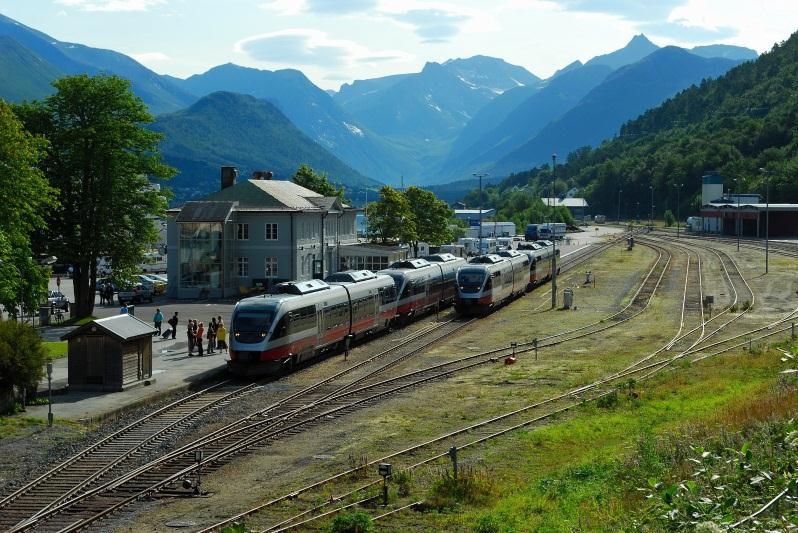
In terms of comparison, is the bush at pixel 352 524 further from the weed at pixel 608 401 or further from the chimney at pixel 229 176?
the chimney at pixel 229 176

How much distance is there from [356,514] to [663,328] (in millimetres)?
35854

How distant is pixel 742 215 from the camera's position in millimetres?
146375

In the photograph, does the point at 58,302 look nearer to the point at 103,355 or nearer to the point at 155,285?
the point at 155,285

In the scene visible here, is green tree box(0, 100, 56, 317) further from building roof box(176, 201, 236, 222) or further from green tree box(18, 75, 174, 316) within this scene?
building roof box(176, 201, 236, 222)

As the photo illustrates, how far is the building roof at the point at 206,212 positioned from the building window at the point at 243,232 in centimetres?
187

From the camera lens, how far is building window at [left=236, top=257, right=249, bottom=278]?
77.8 meters

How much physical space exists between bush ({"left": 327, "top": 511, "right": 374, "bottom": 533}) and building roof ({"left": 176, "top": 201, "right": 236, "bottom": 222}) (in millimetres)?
56762

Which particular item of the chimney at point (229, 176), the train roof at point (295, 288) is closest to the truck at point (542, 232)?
the chimney at point (229, 176)

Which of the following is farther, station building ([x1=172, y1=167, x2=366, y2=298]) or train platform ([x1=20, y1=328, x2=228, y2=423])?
station building ([x1=172, y1=167, x2=366, y2=298])

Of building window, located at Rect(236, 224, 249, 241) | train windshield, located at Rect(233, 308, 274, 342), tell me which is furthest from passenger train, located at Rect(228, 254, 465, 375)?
building window, located at Rect(236, 224, 249, 241)

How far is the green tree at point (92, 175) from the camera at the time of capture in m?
59.8

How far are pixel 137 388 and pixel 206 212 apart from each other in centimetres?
4105

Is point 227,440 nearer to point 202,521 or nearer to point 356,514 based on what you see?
point 202,521

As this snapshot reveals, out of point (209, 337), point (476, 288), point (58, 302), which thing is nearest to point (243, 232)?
point (58, 302)
